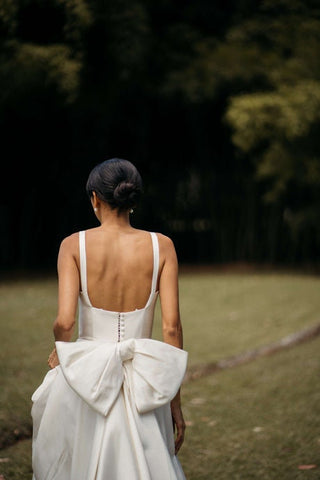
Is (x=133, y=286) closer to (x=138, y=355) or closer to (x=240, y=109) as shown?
(x=138, y=355)

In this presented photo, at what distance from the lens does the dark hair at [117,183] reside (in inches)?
89.4

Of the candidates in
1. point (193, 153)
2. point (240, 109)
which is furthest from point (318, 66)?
point (193, 153)

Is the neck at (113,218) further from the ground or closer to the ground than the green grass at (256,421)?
further from the ground

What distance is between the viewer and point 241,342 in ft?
26.7

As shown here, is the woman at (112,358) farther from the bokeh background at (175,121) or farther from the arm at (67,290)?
the bokeh background at (175,121)

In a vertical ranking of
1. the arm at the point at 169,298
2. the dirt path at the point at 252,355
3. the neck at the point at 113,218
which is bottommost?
the dirt path at the point at 252,355

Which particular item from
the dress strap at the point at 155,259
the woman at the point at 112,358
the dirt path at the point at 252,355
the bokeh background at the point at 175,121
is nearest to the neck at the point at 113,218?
the woman at the point at 112,358

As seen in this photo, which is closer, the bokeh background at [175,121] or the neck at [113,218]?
the neck at [113,218]

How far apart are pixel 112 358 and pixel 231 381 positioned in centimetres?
424

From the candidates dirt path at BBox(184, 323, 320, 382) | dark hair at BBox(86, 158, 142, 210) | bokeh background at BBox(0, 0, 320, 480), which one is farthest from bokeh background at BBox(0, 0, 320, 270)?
dark hair at BBox(86, 158, 142, 210)

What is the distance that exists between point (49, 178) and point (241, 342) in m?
6.98

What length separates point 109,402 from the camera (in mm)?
2227

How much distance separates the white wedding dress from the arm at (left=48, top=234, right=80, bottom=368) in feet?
0.11

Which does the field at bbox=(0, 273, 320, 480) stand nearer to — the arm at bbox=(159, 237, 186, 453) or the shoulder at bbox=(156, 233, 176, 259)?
the arm at bbox=(159, 237, 186, 453)
